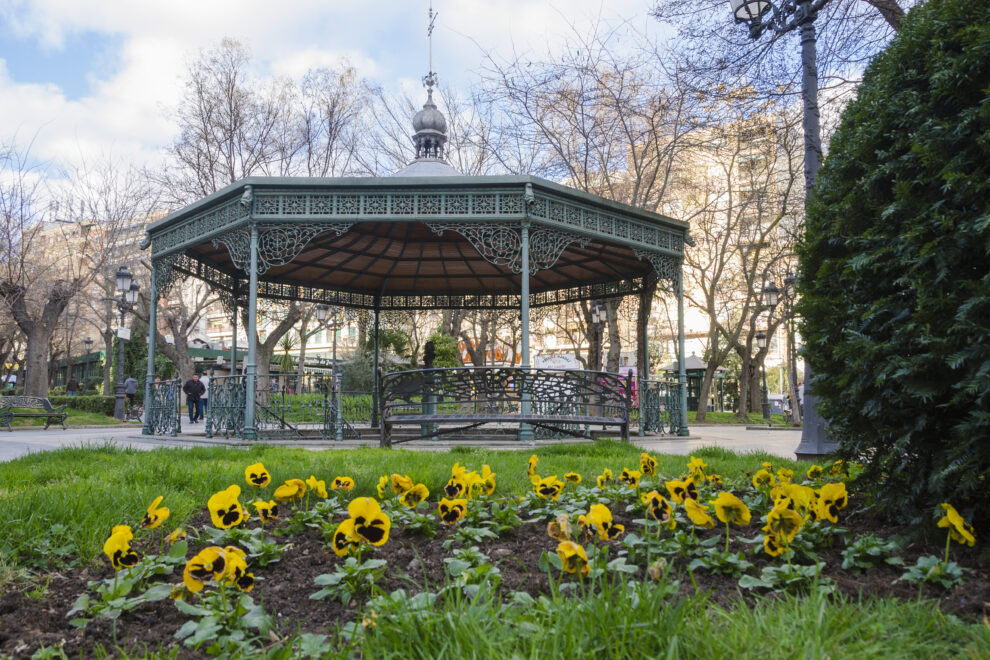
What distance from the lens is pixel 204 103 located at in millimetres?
24000

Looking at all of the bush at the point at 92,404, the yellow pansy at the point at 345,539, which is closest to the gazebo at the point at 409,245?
the yellow pansy at the point at 345,539

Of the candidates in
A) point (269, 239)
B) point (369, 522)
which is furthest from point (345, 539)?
point (269, 239)

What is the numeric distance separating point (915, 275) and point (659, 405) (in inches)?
430

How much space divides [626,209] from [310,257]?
626 cm

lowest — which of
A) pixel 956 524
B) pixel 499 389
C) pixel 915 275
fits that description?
pixel 956 524

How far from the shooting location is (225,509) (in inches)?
99.4

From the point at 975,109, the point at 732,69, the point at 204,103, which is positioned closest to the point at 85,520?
the point at 975,109

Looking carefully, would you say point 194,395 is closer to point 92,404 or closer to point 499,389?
point 92,404

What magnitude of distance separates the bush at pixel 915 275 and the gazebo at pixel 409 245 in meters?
6.44

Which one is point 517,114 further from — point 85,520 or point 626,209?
point 85,520

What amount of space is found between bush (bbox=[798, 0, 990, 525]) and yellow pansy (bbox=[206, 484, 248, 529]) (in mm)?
2486

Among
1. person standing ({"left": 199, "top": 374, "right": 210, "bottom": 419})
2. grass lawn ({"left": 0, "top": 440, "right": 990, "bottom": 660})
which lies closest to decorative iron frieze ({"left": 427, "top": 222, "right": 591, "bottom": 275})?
person standing ({"left": 199, "top": 374, "right": 210, "bottom": 419})

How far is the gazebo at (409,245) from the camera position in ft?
34.6

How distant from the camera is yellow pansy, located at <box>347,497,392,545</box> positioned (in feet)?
7.11
